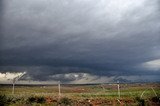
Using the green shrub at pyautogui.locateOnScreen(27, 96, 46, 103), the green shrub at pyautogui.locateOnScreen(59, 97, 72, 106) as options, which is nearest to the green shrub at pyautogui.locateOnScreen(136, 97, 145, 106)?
the green shrub at pyautogui.locateOnScreen(59, 97, 72, 106)

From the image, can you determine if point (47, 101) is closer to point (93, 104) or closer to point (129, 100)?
point (93, 104)

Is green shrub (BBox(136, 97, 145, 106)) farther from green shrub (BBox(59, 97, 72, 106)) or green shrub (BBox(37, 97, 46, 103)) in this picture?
green shrub (BBox(37, 97, 46, 103))

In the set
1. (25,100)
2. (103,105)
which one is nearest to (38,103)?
(25,100)

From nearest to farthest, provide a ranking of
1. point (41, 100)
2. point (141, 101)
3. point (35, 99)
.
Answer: point (141, 101)
point (35, 99)
point (41, 100)

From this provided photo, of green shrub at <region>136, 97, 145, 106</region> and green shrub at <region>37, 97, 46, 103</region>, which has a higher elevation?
green shrub at <region>37, 97, 46, 103</region>

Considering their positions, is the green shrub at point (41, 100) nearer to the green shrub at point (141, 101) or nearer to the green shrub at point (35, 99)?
the green shrub at point (35, 99)

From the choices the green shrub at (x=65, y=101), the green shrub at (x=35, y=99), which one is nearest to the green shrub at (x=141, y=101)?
the green shrub at (x=65, y=101)

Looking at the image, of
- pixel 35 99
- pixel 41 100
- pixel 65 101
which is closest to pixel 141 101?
pixel 65 101

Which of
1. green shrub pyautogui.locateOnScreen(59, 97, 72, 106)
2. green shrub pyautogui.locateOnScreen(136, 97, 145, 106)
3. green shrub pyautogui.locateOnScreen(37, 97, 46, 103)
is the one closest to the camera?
green shrub pyautogui.locateOnScreen(59, 97, 72, 106)

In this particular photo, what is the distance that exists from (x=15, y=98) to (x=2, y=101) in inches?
208

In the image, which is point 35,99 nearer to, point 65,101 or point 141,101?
point 65,101

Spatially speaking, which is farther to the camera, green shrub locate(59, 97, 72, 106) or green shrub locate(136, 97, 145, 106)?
green shrub locate(136, 97, 145, 106)

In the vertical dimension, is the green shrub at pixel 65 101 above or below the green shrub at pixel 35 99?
below

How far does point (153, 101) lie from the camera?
41312 millimetres
